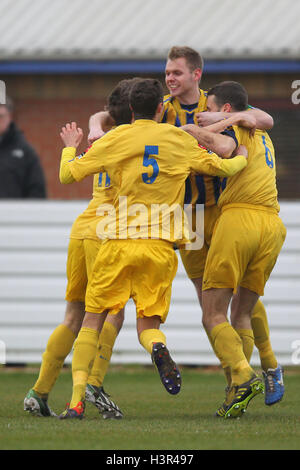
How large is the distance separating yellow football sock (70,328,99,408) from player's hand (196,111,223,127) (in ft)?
4.96

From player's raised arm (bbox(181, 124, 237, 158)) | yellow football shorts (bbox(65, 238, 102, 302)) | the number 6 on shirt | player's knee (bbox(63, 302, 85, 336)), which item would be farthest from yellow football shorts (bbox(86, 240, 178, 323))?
player's raised arm (bbox(181, 124, 237, 158))

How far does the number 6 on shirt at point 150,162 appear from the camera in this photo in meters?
6.03

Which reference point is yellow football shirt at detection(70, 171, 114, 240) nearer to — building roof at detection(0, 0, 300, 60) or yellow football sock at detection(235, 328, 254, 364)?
yellow football sock at detection(235, 328, 254, 364)

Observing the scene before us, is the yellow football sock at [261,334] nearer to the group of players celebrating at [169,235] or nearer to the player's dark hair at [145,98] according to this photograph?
the group of players celebrating at [169,235]

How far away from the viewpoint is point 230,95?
6.70 metres

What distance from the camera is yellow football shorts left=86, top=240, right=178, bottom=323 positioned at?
602cm

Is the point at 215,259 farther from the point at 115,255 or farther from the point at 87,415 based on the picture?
the point at 87,415

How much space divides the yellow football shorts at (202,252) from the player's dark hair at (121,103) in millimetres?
819

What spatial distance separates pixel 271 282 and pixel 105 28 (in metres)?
5.01

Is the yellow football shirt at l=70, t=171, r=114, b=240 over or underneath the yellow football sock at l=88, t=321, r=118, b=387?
over

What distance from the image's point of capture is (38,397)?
6.56 m

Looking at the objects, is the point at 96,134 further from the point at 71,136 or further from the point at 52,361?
the point at 52,361

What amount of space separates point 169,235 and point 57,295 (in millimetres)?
3874
